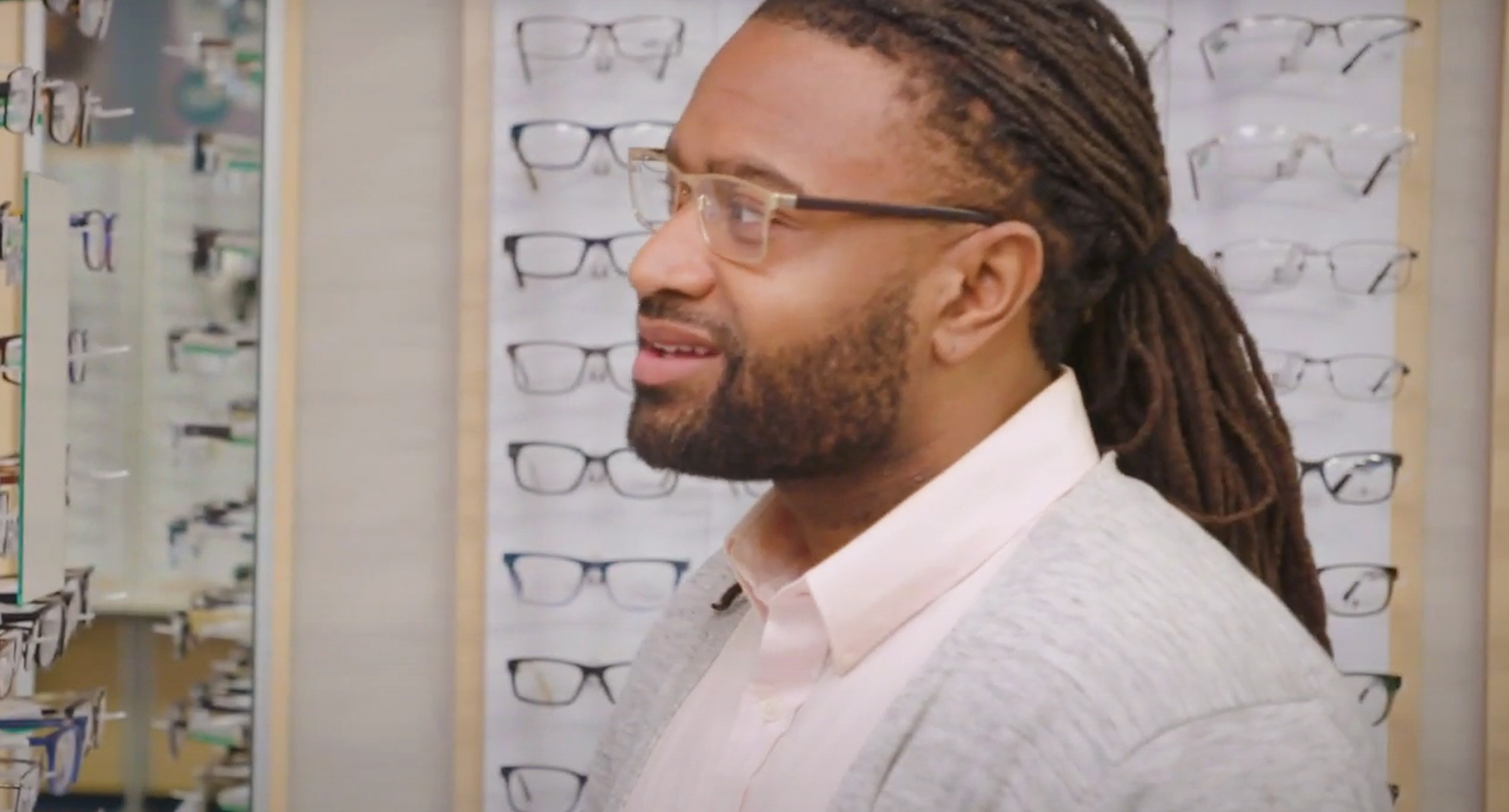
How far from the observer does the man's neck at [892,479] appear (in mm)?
738

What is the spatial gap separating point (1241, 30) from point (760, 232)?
666mm

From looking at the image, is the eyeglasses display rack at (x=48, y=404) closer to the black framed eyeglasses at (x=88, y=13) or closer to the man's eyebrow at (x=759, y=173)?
the black framed eyeglasses at (x=88, y=13)

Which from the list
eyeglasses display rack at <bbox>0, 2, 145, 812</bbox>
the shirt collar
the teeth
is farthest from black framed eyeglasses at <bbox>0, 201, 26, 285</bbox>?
the shirt collar

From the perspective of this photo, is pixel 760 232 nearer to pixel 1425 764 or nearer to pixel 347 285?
pixel 347 285

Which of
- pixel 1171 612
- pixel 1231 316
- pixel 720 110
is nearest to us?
pixel 1171 612

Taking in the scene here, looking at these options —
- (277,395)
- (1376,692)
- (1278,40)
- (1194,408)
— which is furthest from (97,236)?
(1376,692)

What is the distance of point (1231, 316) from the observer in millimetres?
828

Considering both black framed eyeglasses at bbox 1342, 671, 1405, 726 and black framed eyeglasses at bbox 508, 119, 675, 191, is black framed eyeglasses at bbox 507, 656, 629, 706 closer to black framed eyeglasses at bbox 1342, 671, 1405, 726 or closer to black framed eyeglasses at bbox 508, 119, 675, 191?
black framed eyeglasses at bbox 508, 119, 675, 191

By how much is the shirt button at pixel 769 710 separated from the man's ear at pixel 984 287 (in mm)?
208

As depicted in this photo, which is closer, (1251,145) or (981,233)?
(981,233)

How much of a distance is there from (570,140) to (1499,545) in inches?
35.1

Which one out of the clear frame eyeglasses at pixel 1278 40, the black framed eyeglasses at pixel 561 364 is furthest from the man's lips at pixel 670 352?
the clear frame eyeglasses at pixel 1278 40

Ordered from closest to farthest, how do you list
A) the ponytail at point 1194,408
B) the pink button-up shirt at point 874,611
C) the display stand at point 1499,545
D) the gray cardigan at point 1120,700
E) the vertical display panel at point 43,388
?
the gray cardigan at point 1120,700 → the pink button-up shirt at point 874,611 → the ponytail at point 1194,408 → the vertical display panel at point 43,388 → the display stand at point 1499,545

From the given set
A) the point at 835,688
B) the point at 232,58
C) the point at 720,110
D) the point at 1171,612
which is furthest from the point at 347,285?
the point at 1171,612
